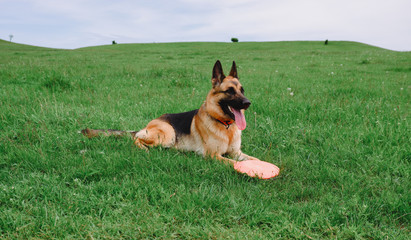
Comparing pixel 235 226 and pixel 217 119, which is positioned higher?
pixel 217 119

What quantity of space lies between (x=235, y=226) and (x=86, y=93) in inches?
262

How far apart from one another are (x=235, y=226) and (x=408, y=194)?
2.11 meters

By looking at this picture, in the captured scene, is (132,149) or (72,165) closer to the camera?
(72,165)

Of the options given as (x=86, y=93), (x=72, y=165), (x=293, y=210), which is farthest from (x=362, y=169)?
(x=86, y=93)

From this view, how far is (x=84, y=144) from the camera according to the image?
14.8ft

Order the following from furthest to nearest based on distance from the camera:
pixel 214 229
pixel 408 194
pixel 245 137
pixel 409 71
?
1. pixel 409 71
2. pixel 245 137
3. pixel 408 194
4. pixel 214 229

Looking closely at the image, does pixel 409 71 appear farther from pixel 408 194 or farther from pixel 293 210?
pixel 293 210

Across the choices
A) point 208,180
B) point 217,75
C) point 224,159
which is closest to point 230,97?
point 217,75

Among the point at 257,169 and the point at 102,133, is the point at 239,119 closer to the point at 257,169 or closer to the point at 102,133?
the point at 257,169

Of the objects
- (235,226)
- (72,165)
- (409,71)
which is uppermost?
(409,71)

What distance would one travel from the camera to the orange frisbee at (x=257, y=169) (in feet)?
11.7

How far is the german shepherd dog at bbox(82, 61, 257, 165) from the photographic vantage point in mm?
4238

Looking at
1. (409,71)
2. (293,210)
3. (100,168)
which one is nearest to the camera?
(293,210)

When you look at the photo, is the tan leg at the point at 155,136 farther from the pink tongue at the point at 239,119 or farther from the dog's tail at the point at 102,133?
the pink tongue at the point at 239,119
